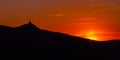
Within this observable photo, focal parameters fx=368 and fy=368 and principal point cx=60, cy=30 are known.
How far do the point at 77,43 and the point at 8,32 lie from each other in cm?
687

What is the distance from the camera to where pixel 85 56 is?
107 ft

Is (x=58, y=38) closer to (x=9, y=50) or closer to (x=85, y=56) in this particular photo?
(x=85, y=56)

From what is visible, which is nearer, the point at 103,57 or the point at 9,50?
the point at 9,50

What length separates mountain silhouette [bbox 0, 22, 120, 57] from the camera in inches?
1201

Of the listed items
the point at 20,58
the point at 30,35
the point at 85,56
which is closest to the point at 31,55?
the point at 20,58

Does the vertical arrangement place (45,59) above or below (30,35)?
below

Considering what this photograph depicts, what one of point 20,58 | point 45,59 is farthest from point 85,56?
point 20,58

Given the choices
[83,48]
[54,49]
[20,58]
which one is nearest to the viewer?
[20,58]

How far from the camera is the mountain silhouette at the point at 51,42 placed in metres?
30.5

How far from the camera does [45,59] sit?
97.7ft

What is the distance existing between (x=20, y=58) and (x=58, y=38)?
21.4 feet

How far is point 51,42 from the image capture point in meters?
32.7

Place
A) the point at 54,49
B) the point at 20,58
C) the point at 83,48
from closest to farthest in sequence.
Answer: the point at 20,58 < the point at 54,49 < the point at 83,48

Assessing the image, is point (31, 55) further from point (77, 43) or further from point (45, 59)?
point (77, 43)
